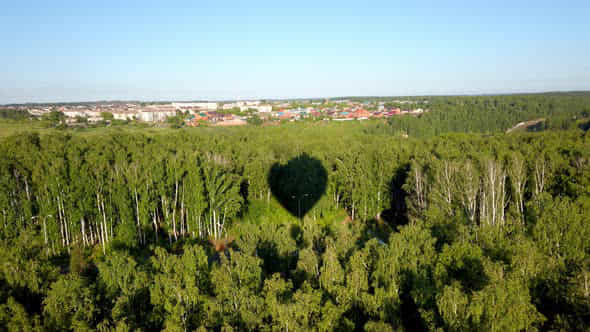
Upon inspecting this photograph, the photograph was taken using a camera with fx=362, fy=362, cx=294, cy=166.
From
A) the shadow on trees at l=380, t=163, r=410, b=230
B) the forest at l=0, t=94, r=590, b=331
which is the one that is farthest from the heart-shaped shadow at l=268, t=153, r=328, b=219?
the shadow on trees at l=380, t=163, r=410, b=230

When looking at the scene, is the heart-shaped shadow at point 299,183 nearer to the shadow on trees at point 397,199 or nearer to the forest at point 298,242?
the forest at point 298,242

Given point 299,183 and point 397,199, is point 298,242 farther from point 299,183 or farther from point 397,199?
point 397,199

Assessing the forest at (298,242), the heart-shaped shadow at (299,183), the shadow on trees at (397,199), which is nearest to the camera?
the forest at (298,242)

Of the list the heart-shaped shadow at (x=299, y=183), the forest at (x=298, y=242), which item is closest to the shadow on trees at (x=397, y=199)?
the forest at (x=298, y=242)

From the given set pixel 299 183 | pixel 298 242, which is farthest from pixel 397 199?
pixel 298 242

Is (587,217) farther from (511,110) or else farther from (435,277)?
(511,110)

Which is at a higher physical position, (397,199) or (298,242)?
(298,242)

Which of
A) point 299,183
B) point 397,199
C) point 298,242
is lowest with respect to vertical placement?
point 397,199
